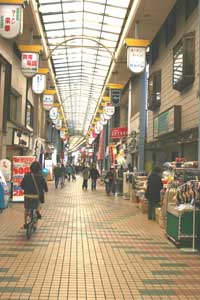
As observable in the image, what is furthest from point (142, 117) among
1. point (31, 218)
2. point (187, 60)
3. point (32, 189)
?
point (31, 218)

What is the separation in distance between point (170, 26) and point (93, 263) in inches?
501

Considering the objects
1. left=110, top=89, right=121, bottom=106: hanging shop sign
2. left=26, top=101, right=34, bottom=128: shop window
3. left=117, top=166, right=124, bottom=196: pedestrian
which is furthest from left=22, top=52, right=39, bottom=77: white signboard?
left=110, top=89, right=121, bottom=106: hanging shop sign

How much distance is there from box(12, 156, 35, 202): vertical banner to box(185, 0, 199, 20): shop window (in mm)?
7059

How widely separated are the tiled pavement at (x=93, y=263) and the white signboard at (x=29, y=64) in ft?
22.7

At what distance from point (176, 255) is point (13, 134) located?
576 inches

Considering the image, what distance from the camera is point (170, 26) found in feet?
59.4

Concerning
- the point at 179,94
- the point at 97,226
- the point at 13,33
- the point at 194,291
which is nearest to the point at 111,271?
the point at 194,291

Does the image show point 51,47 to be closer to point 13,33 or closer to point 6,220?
point 13,33

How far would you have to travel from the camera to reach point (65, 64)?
3102cm

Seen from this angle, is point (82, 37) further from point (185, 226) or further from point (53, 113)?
point (185, 226)

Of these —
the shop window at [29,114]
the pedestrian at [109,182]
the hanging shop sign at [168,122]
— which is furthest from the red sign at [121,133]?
the hanging shop sign at [168,122]


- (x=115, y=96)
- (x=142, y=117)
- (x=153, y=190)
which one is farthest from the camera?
(x=115, y=96)

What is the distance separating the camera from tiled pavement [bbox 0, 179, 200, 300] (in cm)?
586

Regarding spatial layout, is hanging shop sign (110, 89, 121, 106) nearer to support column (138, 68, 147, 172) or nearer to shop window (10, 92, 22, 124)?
support column (138, 68, 147, 172)
